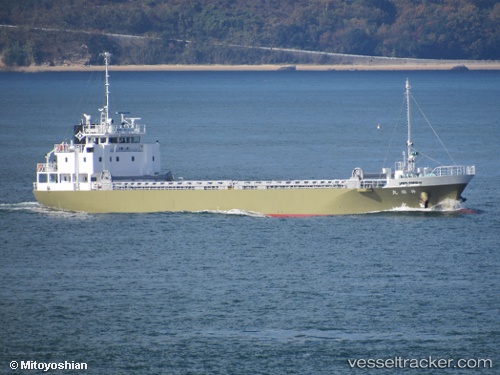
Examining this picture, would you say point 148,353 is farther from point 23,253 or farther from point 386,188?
point 386,188

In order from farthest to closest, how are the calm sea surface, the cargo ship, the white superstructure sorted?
the white superstructure < the cargo ship < the calm sea surface

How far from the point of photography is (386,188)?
7600 cm

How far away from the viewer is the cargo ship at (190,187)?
251 ft

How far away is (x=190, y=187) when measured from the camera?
8100cm

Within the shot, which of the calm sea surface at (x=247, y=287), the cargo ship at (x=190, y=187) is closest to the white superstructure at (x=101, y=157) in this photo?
the cargo ship at (x=190, y=187)

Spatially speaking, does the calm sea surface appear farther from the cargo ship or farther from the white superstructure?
the white superstructure

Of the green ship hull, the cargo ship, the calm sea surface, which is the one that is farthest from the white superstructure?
the calm sea surface

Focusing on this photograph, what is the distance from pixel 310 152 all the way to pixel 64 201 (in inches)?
1556

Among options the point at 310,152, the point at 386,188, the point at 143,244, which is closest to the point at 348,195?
the point at 386,188

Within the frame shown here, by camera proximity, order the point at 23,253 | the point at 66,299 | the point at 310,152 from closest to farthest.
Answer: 1. the point at 66,299
2. the point at 23,253
3. the point at 310,152

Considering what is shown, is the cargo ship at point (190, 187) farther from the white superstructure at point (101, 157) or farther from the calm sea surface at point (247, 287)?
the calm sea surface at point (247, 287)

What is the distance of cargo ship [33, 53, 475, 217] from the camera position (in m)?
76.4

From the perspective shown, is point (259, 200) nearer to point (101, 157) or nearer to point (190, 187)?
point (190, 187)

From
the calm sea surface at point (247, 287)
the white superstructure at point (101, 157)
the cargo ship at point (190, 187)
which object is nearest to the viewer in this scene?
the calm sea surface at point (247, 287)
